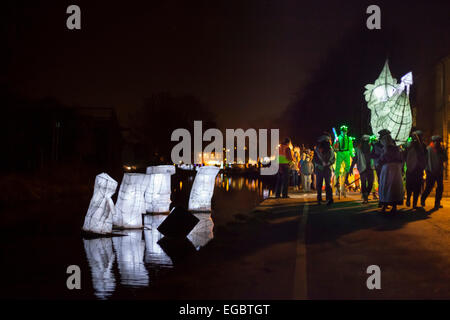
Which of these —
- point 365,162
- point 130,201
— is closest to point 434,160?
point 365,162

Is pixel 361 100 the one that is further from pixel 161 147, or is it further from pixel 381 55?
pixel 161 147

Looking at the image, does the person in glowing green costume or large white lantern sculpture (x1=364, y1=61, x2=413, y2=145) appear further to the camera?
large white lantern sculpture (x1=364, y1=61, x2=413, y2=145)

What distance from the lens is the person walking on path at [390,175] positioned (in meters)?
11.1

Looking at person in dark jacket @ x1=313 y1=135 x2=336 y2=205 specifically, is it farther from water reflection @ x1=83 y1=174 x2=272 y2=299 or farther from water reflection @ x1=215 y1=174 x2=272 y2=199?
water reflection @ x1=215 y1=174 x2=272 y2=199

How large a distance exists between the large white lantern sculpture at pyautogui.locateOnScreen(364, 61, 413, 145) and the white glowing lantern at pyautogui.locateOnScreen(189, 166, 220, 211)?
757 cm

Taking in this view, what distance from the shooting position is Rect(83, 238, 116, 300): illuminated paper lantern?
5539 mm

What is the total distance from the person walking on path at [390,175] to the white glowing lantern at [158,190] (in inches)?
189

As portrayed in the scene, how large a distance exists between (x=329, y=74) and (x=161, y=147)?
37991 millimetres

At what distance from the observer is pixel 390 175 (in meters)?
11.2

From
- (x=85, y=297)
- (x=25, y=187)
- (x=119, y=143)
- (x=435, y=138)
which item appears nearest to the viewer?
(x=85, y=297)

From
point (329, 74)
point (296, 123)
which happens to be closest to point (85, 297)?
point (329, 74)

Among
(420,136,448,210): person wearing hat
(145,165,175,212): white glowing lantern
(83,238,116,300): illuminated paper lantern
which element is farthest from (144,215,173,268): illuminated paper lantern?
(420,136,448,210): person wearing hat

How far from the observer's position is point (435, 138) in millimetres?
12484
